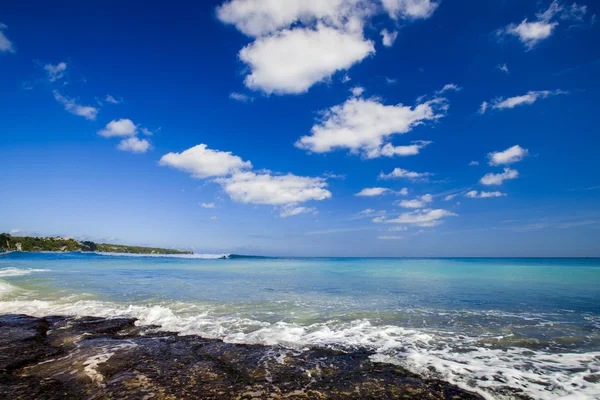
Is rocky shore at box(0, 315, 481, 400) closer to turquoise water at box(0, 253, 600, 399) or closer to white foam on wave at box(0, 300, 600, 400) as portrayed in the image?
white foam on wave at box(0, 300, 600, 400)

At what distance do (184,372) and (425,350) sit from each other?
6.04 m

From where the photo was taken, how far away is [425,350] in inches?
304

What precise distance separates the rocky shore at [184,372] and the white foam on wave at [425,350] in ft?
2.28

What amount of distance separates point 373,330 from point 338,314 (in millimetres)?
2846

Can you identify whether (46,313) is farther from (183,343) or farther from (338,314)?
(338,314)

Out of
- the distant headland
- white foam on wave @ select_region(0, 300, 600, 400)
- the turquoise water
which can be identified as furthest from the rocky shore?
the distant headland

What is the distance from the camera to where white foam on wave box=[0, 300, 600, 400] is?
18.8 feet

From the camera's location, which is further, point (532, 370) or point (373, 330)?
point (373, 330)

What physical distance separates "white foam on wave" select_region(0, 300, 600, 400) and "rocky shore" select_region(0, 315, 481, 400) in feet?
2.28

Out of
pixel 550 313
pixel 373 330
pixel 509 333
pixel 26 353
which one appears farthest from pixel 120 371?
pixel 550 313

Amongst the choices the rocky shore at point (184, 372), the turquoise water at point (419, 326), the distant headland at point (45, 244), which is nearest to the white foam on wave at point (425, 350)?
the turquoise water at point (419, 326)

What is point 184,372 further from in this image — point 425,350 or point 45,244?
point 45,244

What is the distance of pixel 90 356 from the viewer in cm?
657

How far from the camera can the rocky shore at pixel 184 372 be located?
4.95 meters
